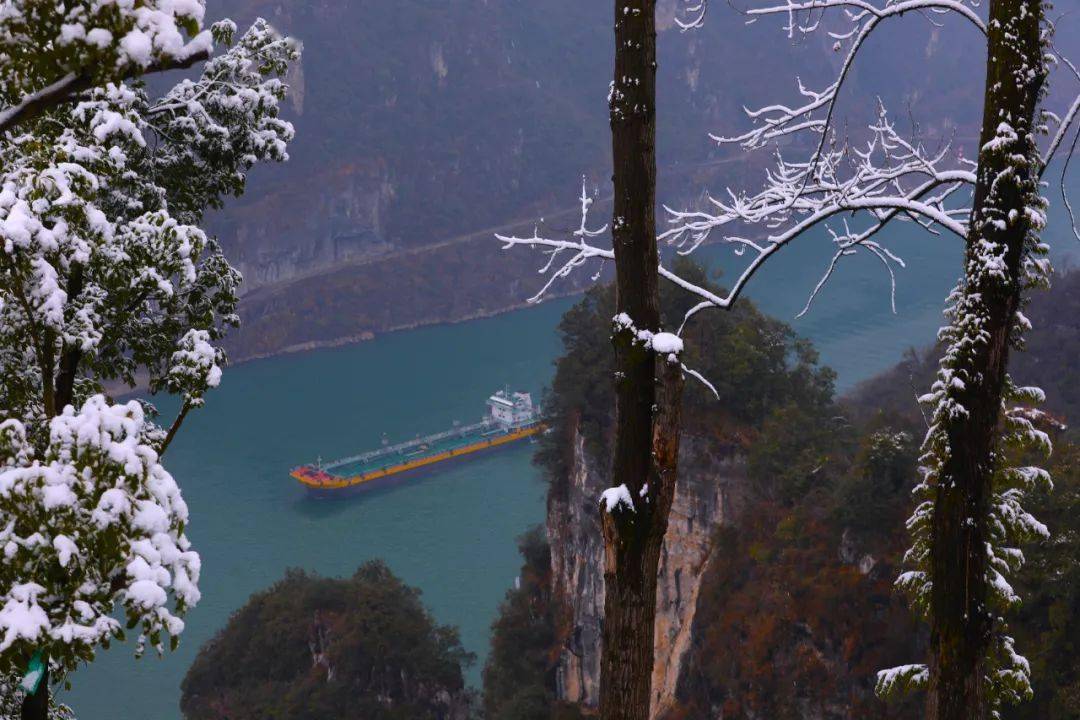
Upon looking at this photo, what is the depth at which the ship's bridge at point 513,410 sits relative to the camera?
40.2 metres

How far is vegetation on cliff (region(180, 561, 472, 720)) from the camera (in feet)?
73.0

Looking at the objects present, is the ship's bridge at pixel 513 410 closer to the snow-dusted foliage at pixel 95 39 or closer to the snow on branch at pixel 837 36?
the snow on branch at pixel 837 36

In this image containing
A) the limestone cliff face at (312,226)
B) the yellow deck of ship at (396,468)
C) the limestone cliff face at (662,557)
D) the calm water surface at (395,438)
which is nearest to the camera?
the limestone cliff face at (662,557)

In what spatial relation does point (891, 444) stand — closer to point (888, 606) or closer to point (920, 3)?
point (888, 606)

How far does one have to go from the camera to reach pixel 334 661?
2273 cm

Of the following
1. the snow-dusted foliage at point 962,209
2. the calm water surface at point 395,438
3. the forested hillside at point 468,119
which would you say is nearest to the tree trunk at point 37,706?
the snow-dusted foliage at point 962,209

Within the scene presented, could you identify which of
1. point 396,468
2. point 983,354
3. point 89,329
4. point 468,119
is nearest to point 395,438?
point 396,468

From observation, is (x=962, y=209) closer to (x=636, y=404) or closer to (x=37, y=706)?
(x=636, y=404)

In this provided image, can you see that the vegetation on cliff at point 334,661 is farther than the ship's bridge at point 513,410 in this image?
No

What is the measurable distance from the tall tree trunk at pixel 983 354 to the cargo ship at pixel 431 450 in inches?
1306

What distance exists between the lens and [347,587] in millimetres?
24094

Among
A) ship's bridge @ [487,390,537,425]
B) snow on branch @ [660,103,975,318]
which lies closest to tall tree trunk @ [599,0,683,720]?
snow on branch @ [660,103,975,318]

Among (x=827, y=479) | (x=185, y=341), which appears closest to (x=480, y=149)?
(x=827, y=479)

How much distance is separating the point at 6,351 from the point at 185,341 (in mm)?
567
